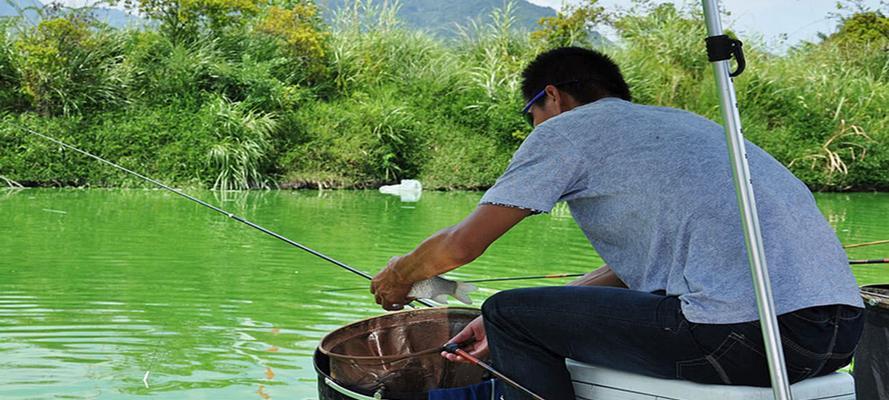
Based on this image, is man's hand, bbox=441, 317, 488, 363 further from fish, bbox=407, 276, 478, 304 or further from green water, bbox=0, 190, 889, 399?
green water, bbox=0, 190, 889, 399

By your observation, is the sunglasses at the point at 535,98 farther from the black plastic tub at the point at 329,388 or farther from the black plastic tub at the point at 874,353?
the black plastic tub at the point at 874,353

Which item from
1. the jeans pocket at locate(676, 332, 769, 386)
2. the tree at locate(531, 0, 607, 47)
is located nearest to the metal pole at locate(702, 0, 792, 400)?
the jeans pocket at locate(676, 332, 769, 386)

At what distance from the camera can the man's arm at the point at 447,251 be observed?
1.73m

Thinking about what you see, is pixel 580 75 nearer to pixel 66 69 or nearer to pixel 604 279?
pixel 604 279

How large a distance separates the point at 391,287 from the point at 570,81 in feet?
1.86

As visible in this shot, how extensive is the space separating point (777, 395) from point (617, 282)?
75cm

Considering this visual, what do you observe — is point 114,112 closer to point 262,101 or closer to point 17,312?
point 262,101

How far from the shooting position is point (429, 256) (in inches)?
73.7

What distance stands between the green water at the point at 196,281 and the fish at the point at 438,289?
48.6 inches

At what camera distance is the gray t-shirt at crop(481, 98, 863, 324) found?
5.13 ft

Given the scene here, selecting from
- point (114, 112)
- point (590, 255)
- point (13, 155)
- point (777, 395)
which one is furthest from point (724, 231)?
point (114, 112)

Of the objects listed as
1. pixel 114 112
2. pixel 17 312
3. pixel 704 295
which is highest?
pixel 114 112

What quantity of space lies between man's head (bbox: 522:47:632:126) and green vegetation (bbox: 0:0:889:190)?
444 inches

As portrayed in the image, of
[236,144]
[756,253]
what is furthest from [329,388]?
[236,144]
